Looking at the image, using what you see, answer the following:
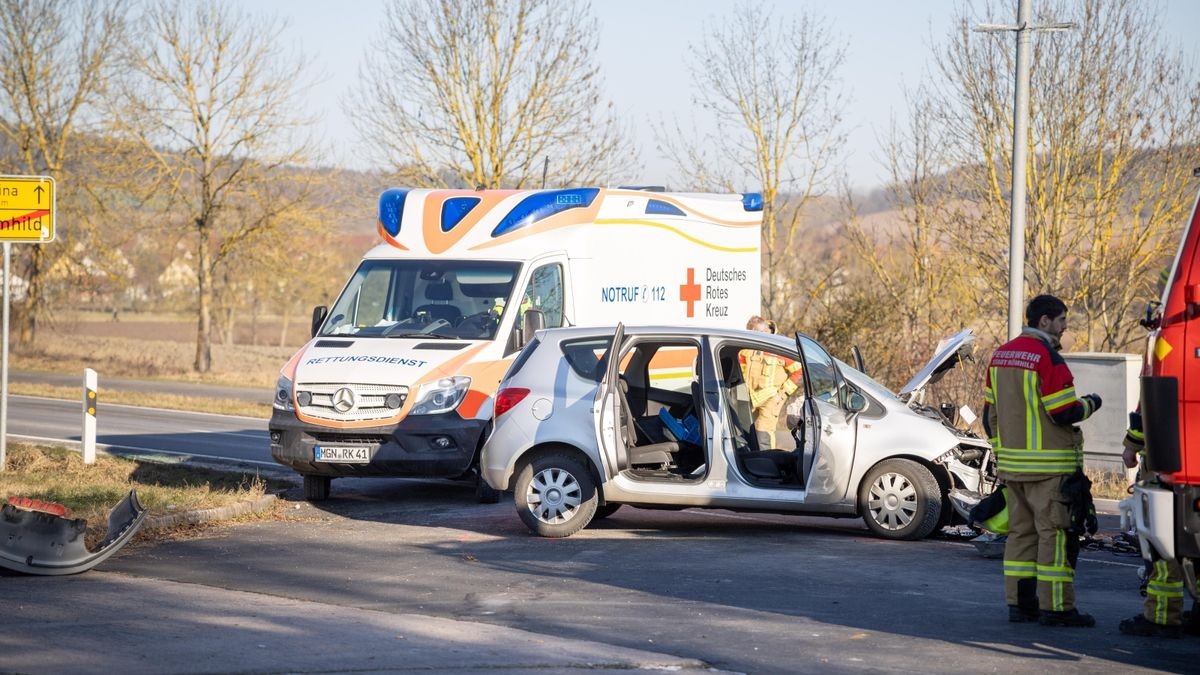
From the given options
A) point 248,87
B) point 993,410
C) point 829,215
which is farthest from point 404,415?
point 248,87

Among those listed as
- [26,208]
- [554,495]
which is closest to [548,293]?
[554,495]

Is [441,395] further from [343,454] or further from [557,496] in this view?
[557,496]

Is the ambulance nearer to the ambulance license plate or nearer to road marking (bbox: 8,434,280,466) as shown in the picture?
the ambulance license plate

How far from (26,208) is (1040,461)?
978cm

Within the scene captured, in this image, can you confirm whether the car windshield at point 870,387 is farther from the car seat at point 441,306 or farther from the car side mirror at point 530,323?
the car seat at point 441,306

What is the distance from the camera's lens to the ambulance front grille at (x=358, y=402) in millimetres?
11930

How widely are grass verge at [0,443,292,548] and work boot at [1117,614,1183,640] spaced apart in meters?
6.50

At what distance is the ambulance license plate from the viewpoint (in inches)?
467

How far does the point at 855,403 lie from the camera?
10.4 m

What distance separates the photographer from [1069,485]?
24.0 ft

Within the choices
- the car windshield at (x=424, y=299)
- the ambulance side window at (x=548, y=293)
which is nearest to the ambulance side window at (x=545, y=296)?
the ambulance side window at (x=548, y=293)

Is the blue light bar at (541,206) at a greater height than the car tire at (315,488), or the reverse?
the blue light bar at (541,206)

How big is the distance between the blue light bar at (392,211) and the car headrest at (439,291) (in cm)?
82

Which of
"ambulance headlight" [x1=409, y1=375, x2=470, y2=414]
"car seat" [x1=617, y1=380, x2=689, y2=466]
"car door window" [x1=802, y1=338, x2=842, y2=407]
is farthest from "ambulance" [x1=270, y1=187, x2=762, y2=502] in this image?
"car door window" [x1=802, y1=338, x2=842, y2=407]
